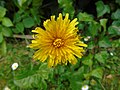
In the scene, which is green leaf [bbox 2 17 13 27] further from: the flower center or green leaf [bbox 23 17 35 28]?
the flower center

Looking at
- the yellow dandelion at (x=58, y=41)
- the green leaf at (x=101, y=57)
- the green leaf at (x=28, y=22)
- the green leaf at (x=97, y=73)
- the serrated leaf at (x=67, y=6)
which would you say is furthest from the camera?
the green leaf at (x=28, y=22)

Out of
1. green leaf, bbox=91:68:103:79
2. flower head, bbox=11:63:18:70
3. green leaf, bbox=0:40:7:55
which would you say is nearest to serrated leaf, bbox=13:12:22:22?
green leaf, bbox=0:40:7:55

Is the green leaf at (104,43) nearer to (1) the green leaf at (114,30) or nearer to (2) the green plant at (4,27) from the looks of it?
(1) the green leaf at (114,30)

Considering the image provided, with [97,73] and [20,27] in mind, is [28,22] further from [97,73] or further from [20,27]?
[97,73]

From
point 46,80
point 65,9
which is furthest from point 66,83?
point 65,9

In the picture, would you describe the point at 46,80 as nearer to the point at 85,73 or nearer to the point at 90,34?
the point at 85,73

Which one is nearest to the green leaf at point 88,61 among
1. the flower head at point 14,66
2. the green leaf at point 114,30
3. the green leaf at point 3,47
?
the green leaf at point 114,30

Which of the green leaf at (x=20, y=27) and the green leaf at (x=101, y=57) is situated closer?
the green leaf at (x=101, y=57)

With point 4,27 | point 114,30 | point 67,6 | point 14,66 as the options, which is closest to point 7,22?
point 4,27
